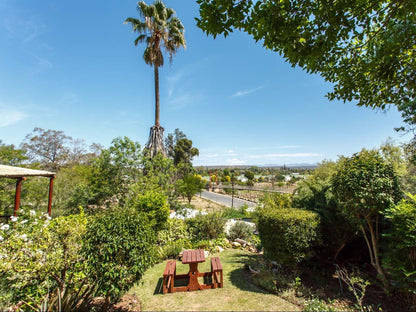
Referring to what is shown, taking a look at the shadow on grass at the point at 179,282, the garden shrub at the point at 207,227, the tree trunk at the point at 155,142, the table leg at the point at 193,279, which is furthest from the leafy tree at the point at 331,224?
the tree trunk at the point at 155,142

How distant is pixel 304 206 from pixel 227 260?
291 centimetres

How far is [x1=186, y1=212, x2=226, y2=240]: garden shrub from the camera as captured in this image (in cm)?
764

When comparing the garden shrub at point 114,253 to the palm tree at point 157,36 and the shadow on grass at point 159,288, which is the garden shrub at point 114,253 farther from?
the palm tree at point 157,36

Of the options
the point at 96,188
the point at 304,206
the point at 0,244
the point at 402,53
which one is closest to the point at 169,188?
the point at 96,188

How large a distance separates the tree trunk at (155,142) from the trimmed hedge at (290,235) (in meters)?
8.01

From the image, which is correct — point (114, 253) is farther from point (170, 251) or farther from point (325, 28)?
point (325, 28)

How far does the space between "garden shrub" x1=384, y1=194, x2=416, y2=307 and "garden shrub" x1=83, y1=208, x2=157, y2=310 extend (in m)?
4.43

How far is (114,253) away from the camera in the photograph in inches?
122

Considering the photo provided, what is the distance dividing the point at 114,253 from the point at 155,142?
8.50 metres

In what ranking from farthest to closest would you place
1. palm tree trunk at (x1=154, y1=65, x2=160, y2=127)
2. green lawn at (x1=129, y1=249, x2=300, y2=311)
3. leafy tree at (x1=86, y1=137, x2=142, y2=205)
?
1. palm tree trunk at (x1=154, y1=65, x2=160, y2=127)
2. leafy tree at (x1=86, y1=137, x2=142, y2=205)
3. green lawn at (x1=129, y1=249, x2=300, y2=311)

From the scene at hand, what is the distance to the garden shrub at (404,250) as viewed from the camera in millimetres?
3197

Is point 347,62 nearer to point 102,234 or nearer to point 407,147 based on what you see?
point 102,234

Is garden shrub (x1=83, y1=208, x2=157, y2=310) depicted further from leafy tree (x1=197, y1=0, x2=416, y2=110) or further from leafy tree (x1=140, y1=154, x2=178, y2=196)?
leafy tree (x1=140, y1=154, x2=178, y2=196)

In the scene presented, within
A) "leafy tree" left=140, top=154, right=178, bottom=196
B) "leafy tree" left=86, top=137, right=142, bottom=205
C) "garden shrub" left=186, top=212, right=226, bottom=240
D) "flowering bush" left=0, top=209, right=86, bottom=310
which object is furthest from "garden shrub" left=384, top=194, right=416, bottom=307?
"leafy tree" left=86, top=137, right=142, bottom=205
